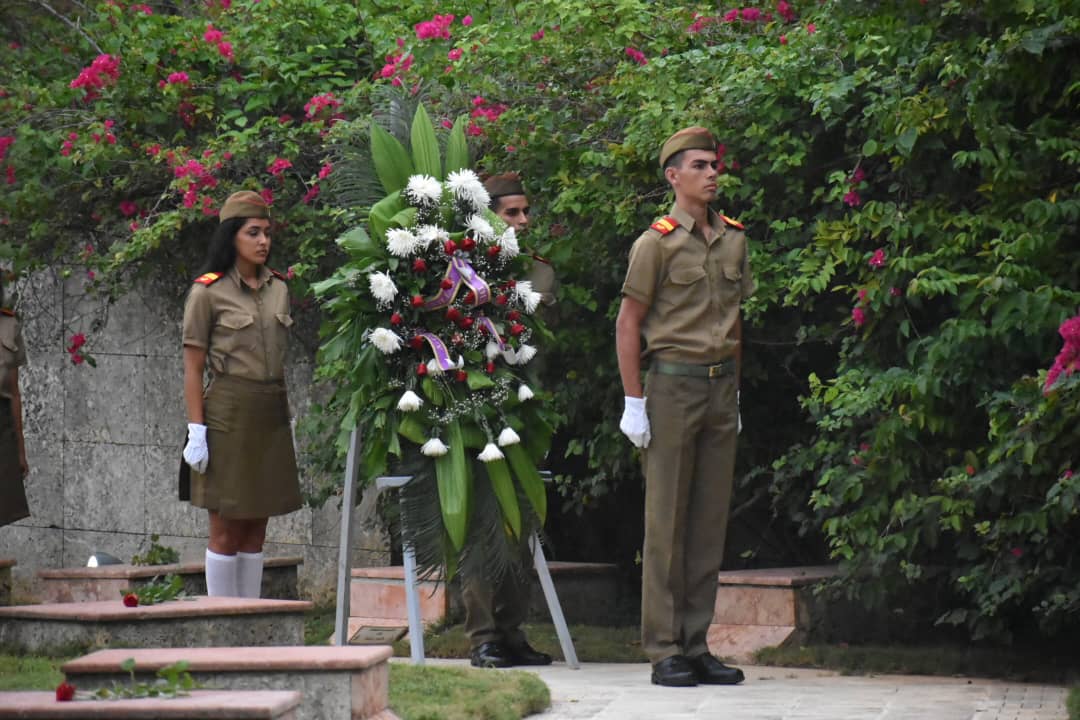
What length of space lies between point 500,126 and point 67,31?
4.16 meters

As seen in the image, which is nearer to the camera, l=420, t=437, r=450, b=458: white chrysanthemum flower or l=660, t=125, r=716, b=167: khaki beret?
l=660, t=125, r=716, b=167: khaki beret

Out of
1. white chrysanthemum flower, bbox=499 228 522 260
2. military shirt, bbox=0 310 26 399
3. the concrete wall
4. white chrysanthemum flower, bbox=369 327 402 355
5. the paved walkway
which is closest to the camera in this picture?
the paved walkway

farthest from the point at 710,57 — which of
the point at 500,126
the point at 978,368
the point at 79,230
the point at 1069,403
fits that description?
the point at 79,230

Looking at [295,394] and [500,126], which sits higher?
[500,126]

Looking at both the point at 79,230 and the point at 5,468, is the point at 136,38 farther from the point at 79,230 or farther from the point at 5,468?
the point at 5,468

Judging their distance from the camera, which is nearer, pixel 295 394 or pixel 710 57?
pixel 710 57

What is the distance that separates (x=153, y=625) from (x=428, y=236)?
181cm

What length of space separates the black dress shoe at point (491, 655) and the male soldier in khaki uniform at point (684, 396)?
0.82 metres

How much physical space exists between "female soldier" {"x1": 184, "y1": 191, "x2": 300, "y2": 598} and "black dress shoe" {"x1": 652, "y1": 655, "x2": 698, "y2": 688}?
1874mm

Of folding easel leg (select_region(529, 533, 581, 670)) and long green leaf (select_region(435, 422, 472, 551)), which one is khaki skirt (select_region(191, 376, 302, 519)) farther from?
folding easel leg (select_region(529, 533, 581, 670))

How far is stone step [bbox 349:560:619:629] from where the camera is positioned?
8.55 metres

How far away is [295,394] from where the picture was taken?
9930mm

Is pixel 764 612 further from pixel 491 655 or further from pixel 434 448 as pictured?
pixel 434 448

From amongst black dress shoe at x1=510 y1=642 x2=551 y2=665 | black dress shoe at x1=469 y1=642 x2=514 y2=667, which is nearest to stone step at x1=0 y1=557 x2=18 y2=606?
black dress shoe at x1=469 y1=642 x2=514 y2=667
